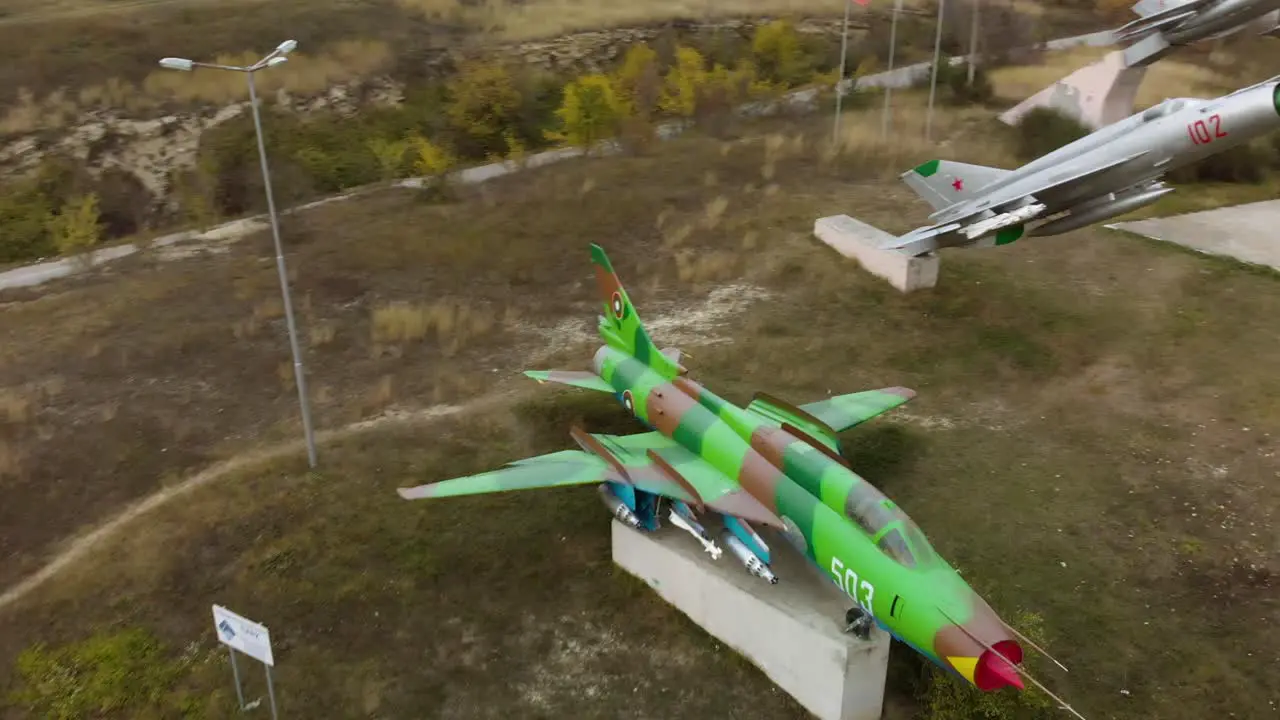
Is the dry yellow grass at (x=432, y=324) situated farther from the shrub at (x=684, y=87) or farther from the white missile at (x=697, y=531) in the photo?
the shrub at (x=684, y=87)

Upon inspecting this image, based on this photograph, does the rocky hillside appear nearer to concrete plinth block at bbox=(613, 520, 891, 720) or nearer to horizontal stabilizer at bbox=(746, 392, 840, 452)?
horizontal stabilizer at bbox=(746, 392, 840, 452)

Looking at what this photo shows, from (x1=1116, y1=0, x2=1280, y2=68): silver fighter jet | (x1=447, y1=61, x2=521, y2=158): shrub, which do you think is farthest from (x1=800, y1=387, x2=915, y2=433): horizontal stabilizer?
(x1=447, y1=61, x2=521, y2=158): shrub

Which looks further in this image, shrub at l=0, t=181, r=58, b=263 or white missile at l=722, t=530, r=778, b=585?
shrub at l=0, t=181, r=58, b=263

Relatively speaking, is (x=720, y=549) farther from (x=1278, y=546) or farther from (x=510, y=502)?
→ (x=1278, y=546)

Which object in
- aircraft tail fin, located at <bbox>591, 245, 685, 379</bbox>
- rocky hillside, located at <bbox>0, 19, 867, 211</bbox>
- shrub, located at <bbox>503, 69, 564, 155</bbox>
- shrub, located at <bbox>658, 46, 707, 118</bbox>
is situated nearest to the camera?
aircraft tail fin, located at <bbox>591, 245, 685, 379</bbox>

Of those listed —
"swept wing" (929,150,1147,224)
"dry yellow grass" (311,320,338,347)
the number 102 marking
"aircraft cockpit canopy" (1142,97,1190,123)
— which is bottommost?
"dry yellow grass" (311,320,338,347)

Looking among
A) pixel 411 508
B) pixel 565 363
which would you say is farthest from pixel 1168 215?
pixel 411 508
